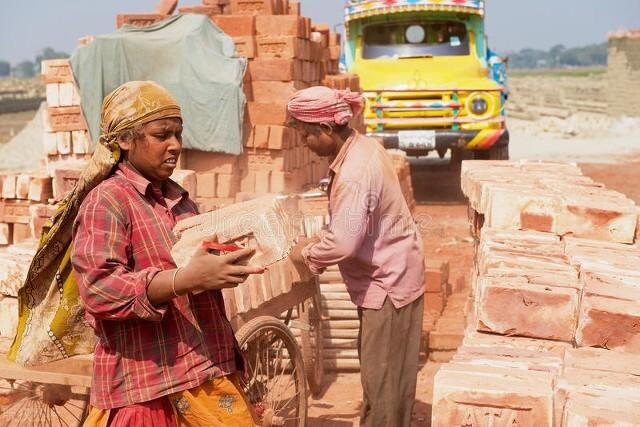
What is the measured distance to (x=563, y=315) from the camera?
3.16 m

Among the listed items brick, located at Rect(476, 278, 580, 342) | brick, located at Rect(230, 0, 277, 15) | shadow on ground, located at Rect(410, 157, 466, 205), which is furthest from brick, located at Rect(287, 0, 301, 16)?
brick, located at Rect(476, 278, 580, 342)

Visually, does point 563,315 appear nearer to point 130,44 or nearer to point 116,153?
point 116,153

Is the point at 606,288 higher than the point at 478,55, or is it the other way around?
the point at 478,55

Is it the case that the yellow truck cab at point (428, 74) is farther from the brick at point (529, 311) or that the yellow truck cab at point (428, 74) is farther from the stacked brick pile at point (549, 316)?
the brick at point (529, 311)

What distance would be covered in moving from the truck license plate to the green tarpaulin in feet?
11.5

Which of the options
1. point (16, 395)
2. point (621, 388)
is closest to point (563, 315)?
point (621, 388)

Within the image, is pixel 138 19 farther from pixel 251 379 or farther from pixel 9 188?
pixel 251 379

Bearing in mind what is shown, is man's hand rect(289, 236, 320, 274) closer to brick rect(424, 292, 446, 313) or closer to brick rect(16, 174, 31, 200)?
brick rect(424, 292, 446, 313)

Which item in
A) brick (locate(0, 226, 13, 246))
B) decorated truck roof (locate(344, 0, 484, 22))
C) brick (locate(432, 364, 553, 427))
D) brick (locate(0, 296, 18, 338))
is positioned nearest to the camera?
brick (locate(432, 364, 553, 427))

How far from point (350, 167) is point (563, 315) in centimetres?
103

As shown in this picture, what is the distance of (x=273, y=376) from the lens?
393cm

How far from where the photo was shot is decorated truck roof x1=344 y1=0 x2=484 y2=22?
1155 cm

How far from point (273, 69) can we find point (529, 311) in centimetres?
593

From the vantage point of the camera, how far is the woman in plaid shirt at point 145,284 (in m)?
2.19
